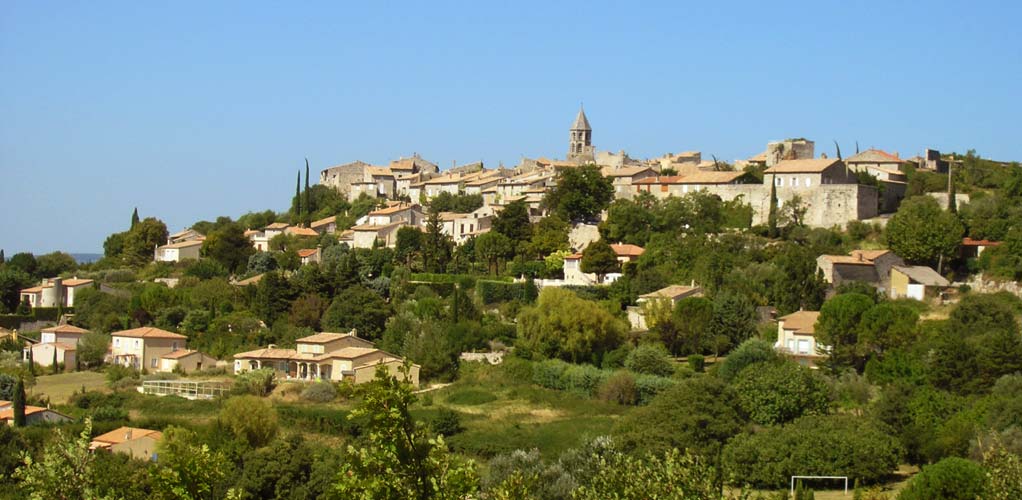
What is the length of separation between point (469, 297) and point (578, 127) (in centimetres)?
3859

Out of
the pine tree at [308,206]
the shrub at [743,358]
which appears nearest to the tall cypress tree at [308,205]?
the pine tree at [308,206]

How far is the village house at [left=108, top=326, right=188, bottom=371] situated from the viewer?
1789 inches

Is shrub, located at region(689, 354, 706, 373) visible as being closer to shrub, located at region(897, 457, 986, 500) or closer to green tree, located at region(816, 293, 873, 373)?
green tree, located at region(816, 293, 873, 373)

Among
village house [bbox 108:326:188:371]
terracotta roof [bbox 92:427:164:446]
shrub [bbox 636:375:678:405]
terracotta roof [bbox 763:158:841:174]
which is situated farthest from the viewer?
terracotta roof [bbox 763:158:841:174]

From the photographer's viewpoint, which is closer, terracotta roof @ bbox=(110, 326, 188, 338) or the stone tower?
terracotta roof @ bbox=(110, 326, 188, 338)

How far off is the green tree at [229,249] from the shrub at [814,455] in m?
31.1

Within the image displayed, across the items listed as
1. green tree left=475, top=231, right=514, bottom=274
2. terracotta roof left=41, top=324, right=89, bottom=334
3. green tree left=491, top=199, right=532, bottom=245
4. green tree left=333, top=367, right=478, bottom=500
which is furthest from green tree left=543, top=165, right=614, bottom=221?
green tree left=333, top=367, right=478, bottom=500

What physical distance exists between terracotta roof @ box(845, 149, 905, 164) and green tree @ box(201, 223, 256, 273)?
26.6 metres

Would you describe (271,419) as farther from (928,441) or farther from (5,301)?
(5,301)

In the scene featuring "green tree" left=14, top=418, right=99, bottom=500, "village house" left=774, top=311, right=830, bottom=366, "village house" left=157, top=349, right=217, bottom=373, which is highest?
"green tree" left=14, top=418, right=99, bottom=500

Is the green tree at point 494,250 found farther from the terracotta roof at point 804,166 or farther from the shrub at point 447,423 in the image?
the shrub at point 447,423

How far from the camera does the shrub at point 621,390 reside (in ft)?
127

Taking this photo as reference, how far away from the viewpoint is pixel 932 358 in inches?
1446

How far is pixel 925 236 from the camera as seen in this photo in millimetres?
45312
